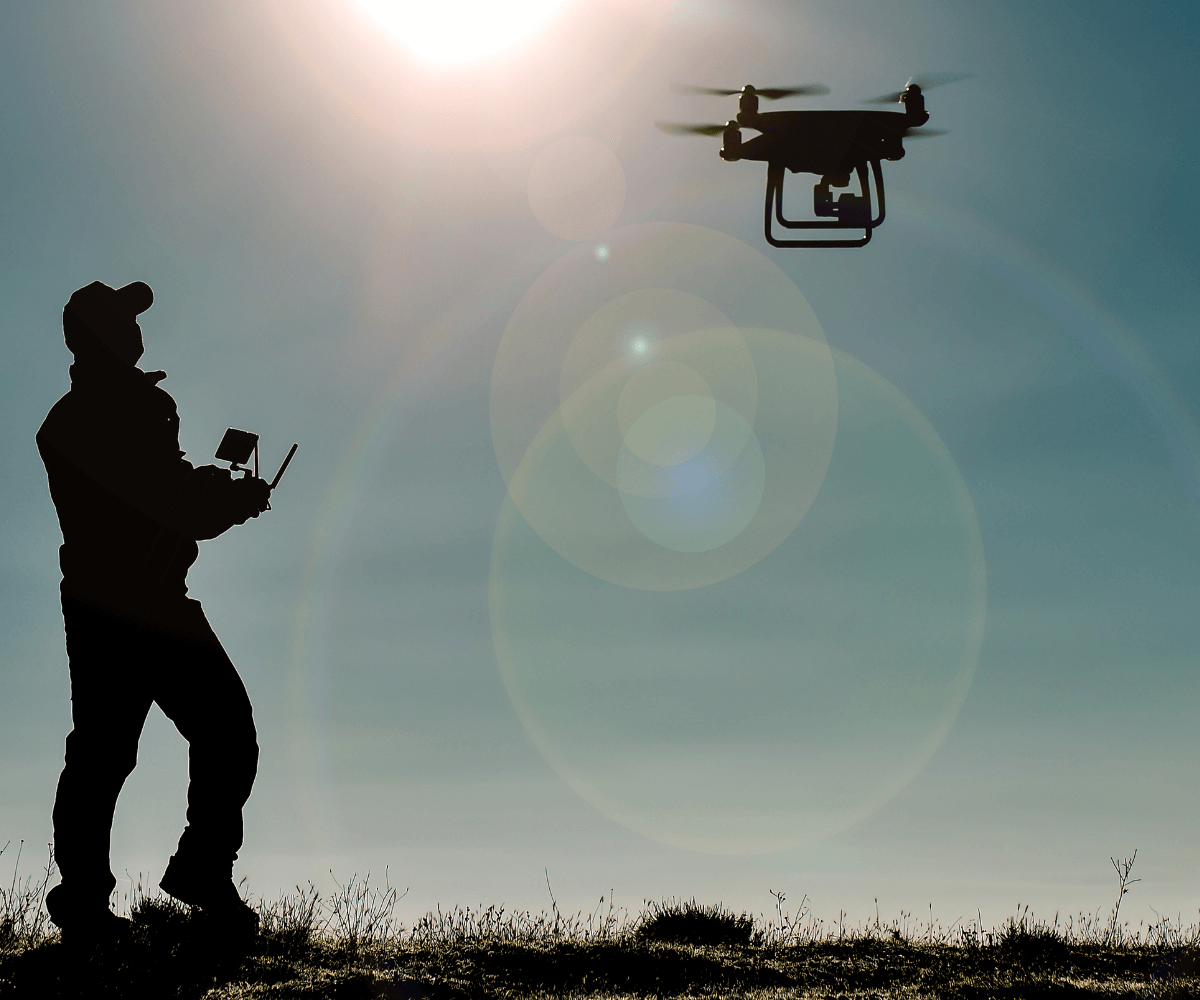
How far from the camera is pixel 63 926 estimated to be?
5.37 m

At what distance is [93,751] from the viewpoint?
549cm

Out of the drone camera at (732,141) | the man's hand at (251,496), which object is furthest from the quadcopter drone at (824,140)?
the man's hand at (251,496)

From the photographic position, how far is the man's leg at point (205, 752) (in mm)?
5578

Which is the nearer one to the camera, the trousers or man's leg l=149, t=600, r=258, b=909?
the trousers

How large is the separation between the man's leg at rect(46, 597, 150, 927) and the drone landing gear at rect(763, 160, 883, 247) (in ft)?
16.2

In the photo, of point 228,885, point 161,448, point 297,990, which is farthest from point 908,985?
point 161,448

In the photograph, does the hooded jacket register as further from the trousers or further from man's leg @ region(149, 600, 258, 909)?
man's leg @ region(149, 600, 258, 909)

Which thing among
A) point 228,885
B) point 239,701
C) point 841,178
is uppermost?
point 841,178

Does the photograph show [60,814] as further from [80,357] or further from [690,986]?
[690,986]

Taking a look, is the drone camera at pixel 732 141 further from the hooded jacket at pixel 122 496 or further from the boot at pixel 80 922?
the boot at pixel 80 922

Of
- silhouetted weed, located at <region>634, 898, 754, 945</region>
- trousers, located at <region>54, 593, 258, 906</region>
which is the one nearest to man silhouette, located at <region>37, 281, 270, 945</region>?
trousers, located at <region>54, 593, 258, 906</region>

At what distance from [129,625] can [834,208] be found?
17.9 feet

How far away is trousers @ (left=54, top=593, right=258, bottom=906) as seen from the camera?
545 cm

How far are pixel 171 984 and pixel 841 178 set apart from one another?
6650mm
